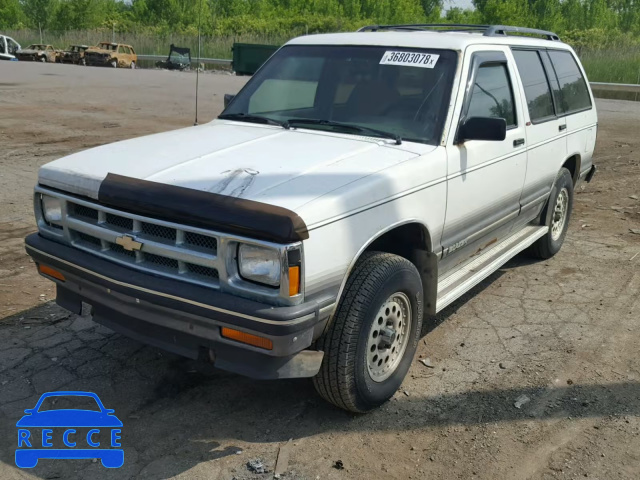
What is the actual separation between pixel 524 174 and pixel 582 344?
4.43ft

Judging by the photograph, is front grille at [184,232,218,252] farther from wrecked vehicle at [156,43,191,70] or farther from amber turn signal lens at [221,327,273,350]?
wrecked vehicle at [156,43,191,70]

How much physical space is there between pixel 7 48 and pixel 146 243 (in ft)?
141

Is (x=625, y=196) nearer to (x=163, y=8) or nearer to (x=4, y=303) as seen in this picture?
(x=4, y=303)

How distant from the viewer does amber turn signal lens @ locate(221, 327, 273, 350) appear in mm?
3027

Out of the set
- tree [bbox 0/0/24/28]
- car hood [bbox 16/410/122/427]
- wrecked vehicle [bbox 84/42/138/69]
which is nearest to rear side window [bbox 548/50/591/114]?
car hood [bbox 16/410/122/427]

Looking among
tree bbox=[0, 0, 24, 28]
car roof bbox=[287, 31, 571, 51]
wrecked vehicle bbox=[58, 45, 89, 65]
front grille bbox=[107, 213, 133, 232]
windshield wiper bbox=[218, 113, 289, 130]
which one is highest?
tree bbox=[0, 0, 24, 28]

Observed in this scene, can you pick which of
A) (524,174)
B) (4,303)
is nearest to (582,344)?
(524,174)

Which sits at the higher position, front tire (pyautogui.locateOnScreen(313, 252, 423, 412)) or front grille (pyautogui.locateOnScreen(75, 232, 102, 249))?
front grille (pyautogui.locateOnScreen(75, 232, 102, 249))

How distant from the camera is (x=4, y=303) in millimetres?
5016

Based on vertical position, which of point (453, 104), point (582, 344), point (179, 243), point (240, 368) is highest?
point (453, 104)

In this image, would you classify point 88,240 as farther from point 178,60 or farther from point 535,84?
point 178,60

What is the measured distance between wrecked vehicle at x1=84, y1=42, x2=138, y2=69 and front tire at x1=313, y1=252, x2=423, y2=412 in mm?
37676

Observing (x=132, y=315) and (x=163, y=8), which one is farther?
(x=163, y=8)

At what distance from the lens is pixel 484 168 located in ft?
14.7
